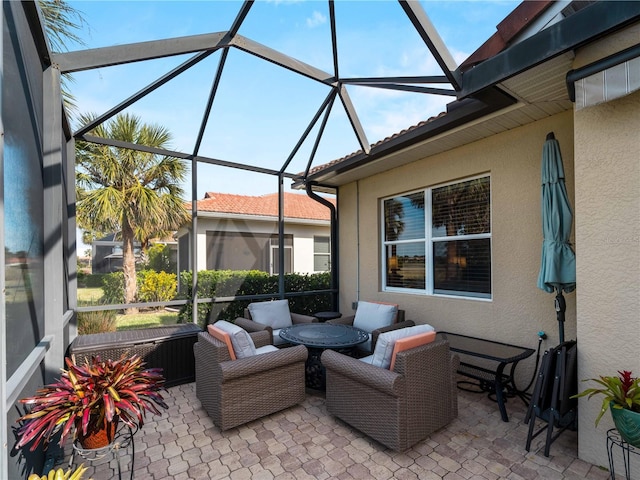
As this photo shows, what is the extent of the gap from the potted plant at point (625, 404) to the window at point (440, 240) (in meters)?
2.15

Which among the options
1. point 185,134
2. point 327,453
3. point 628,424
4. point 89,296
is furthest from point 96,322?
point 628,424

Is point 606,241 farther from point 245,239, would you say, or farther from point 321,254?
point 321,254

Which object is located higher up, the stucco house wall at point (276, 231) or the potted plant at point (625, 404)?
the stucco house wall at point (276, 231)

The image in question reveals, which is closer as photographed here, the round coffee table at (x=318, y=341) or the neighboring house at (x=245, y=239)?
the round coffee table at (x=318, y=341)

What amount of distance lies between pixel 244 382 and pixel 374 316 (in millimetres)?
2360

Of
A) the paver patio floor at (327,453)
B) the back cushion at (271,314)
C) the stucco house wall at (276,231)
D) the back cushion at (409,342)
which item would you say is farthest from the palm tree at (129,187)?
the back cushion at (409,342)

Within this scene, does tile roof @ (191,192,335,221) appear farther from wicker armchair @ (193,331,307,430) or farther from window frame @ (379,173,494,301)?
wicker armchair @ (193,331,307,430)

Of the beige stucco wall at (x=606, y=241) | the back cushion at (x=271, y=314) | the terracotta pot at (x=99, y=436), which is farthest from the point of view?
the back cushion at (x=271, y=314)

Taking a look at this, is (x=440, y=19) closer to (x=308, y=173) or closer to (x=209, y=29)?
(x=209, y=29)

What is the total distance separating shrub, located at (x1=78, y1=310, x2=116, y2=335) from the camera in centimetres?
456

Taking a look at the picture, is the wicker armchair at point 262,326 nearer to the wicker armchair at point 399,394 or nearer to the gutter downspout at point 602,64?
the wicker armchair at point 399,394

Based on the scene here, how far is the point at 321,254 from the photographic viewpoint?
745 centimetres

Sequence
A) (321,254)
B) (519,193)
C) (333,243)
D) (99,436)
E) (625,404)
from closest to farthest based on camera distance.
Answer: (99,436) → (625,404) → (519,193) → (333,243) → (321,254)

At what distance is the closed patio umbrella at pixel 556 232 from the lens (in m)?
3.26
